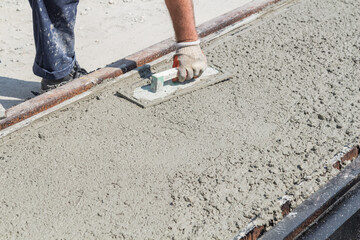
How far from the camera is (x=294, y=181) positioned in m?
2.06

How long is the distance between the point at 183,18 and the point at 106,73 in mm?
569

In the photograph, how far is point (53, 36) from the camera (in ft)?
9.53

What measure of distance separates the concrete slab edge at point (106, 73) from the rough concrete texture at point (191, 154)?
0.09 meters

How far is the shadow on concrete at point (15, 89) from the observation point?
3211 millimetres

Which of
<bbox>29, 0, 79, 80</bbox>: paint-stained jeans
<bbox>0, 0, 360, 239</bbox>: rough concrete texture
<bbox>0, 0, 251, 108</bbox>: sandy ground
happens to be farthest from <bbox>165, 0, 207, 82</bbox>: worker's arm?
<bbox>0, 0, 251, 108</bbox>: sandy ground

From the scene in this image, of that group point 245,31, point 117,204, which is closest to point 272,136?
point 117,204

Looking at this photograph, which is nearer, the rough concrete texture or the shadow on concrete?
the rough concrete texture

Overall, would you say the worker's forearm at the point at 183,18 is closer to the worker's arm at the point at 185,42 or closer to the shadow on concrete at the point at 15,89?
the worker's arm at the point at 185,42

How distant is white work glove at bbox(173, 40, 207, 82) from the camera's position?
8.73 feet

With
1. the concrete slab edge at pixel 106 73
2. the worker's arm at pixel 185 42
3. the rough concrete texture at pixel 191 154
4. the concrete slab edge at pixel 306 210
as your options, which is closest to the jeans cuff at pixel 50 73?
the concrete slab edge at pixel 106 73

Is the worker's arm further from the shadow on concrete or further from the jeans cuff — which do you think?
the shadow on concrete

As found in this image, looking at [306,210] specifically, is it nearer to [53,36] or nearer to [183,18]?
[183,18]


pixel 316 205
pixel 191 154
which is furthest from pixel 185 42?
pixel 316 205

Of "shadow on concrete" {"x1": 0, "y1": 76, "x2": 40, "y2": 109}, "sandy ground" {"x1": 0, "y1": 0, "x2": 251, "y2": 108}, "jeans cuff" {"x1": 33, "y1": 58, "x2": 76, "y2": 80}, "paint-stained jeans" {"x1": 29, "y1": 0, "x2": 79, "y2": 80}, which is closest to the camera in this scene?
"paint-stained jeans" {"x1": 29, "y1": 0, "x2": 79, "y2": 80}
